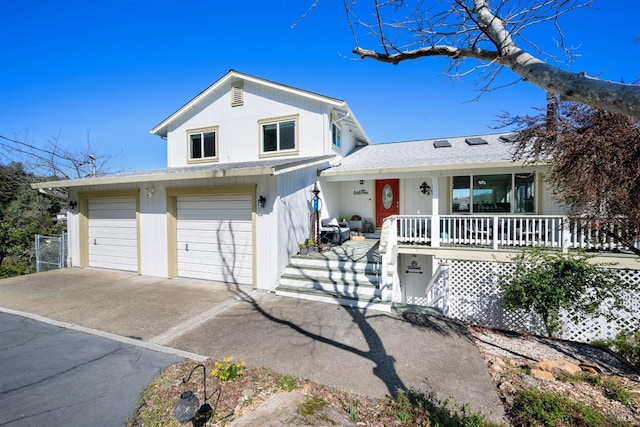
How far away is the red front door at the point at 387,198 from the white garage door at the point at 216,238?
5743 mm

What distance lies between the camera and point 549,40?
129 inches

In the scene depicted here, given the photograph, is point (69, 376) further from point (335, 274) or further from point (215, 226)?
point (335, 274)

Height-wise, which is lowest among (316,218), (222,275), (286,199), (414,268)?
(414,268)

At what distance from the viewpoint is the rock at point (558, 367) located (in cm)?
400

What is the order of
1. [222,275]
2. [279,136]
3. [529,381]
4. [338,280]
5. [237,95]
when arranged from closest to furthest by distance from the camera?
[529,381] < [338,280] < [222,275] < [279,136] < [237,95]

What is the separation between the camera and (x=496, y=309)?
695 cm

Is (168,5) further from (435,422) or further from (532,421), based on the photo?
(532,421)

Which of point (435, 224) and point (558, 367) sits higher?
point (435, 224)

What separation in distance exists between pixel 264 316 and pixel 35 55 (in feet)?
47.9

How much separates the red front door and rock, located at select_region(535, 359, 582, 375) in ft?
23.6

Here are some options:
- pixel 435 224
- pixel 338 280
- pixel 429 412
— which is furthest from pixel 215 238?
pixel 429 412

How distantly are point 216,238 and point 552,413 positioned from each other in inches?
298

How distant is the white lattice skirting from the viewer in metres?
6.16

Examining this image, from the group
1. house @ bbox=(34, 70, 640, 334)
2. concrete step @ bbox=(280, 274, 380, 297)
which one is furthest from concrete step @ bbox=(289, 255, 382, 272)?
concrete step @ bbox=(280, 274, 380, 297)
